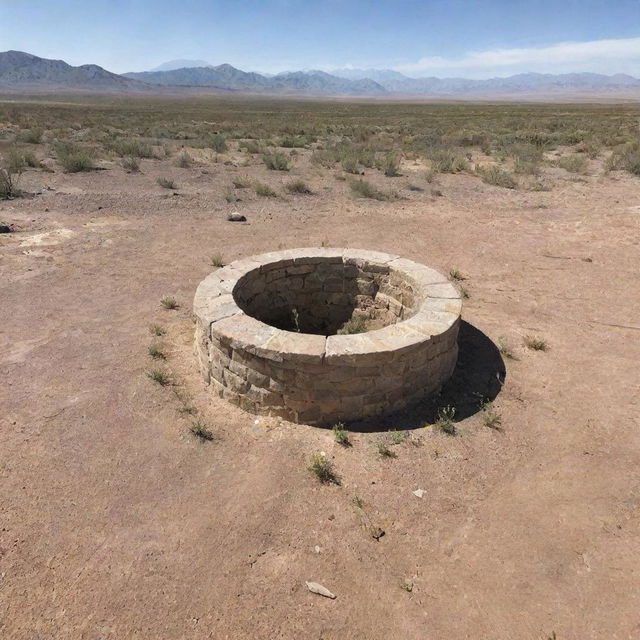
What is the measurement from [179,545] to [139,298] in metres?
4.83

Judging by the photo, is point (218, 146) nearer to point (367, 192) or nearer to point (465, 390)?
point (367, 192)

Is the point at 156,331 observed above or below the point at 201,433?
above

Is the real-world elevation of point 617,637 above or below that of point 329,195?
below

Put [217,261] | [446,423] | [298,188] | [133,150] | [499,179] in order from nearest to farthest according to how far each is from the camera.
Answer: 1. [446,423]
2. [217,261]
3. [298,188]
4. [499,179]
5. [133,150]

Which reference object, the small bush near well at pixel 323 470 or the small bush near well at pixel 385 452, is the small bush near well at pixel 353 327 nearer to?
the small bush near well at pixel 385 452

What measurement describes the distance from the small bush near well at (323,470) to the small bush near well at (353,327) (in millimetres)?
2632

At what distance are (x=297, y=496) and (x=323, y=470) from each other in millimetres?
326

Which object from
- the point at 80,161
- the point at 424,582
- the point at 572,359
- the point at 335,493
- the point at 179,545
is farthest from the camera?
the point at 80,161

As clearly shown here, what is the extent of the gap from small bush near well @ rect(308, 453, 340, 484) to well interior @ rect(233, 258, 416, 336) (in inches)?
106

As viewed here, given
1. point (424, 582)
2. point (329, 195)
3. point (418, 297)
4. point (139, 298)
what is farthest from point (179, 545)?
point (329, 195)

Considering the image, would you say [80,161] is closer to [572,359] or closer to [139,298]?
[139,298]

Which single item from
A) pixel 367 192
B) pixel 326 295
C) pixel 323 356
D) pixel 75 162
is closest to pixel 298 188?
pixel 367 192

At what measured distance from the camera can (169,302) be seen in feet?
23.0

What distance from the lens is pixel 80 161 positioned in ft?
50.4
